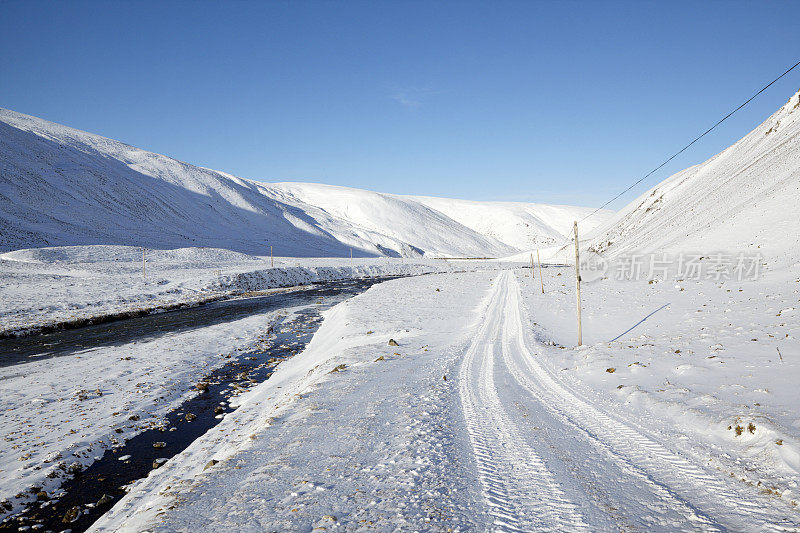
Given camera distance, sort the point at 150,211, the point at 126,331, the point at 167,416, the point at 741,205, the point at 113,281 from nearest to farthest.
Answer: the point at 167,416, the point at 126,331, the point at 113,281, the point at 741,205, the point at 150,211

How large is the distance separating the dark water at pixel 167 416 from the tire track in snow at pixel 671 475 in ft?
27.9

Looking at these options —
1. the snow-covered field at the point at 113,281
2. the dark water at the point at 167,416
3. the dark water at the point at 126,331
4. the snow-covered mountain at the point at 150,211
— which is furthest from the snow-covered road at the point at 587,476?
the snow-covered mountain at the point at 150,211

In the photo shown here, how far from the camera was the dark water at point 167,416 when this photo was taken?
21.7 feet

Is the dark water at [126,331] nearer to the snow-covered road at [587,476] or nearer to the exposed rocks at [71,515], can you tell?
the exposed rocks at [71,515]

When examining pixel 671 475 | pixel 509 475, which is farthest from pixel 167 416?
pixel 671 475

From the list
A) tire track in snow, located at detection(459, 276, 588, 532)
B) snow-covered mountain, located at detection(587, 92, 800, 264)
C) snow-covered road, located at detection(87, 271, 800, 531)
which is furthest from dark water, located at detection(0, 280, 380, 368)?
snow-covered mountain, located at detection(587, 92, 800, 264)

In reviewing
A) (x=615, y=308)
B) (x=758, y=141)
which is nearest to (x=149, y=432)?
(x=615, y=308)

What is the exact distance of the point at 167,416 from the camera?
10.6 meters

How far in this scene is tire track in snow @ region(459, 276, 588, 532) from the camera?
4.50 m

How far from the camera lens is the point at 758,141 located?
5175 cm

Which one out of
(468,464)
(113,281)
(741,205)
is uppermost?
(741,205)

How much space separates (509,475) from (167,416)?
375 inches

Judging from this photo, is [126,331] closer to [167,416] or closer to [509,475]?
[167,416]

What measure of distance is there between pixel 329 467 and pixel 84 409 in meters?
9.02
